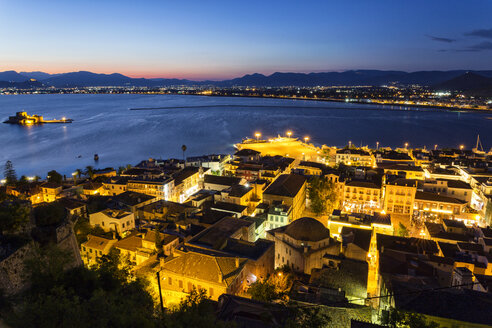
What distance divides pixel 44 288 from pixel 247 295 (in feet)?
18.6

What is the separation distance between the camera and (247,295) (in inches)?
396

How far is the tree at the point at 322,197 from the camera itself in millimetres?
19452

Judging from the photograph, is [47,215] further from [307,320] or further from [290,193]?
[290,193]

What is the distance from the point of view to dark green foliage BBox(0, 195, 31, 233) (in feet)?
24.5

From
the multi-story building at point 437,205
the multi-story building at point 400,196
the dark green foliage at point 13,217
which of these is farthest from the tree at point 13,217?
the multi-story building at point 437,205

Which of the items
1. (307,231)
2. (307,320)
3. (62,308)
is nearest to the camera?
(62,308)

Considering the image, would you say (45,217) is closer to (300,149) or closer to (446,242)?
(446,242)

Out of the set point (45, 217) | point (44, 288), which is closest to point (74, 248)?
point (45, 217)

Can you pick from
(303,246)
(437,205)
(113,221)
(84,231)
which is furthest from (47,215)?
(437,205)

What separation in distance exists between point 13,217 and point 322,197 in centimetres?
1591

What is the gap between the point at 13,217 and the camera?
7539 mm

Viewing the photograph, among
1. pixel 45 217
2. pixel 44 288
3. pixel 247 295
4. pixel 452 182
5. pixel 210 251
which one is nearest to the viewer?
pixel 44 288

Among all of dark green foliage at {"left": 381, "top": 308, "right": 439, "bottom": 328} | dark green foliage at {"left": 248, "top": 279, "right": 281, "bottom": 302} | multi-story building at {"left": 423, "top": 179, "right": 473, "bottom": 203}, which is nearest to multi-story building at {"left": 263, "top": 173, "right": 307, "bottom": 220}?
multi-story building at {"left": 423, "top": 179, "right": 473, "bottom": 203}

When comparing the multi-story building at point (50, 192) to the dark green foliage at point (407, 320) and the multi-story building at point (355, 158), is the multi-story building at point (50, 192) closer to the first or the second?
the dark green foliage at point (407, 320)
